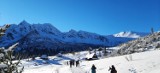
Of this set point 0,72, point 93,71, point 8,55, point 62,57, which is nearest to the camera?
point 0,72

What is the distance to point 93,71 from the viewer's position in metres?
33.0

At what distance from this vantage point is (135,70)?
3428cm

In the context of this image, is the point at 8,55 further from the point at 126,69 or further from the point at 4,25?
the point at 126,69

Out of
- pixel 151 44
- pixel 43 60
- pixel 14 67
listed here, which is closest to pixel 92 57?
pixel 151 44

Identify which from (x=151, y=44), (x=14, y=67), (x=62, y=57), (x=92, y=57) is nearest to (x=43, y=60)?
(x=62, y=57)

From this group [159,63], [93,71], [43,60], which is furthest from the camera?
[43,60]

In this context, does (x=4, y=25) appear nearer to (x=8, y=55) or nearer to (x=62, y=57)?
(x=8, y=55)

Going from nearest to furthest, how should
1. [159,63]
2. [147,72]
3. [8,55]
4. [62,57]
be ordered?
1. [8,55]
2. [147,72]
3. [159,63]
4. [62,57]

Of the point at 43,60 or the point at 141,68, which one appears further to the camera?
the point at 43,60

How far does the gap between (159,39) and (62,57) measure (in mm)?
66919

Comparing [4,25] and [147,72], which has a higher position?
[4,25]

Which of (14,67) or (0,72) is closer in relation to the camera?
(0,72)

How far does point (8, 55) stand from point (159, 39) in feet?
267

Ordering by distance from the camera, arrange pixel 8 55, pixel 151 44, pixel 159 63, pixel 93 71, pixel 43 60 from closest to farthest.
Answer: pixel 8 55 → pixel 93 71 → pixel 159 63 → pixel 151 44 → pixel 43 60
